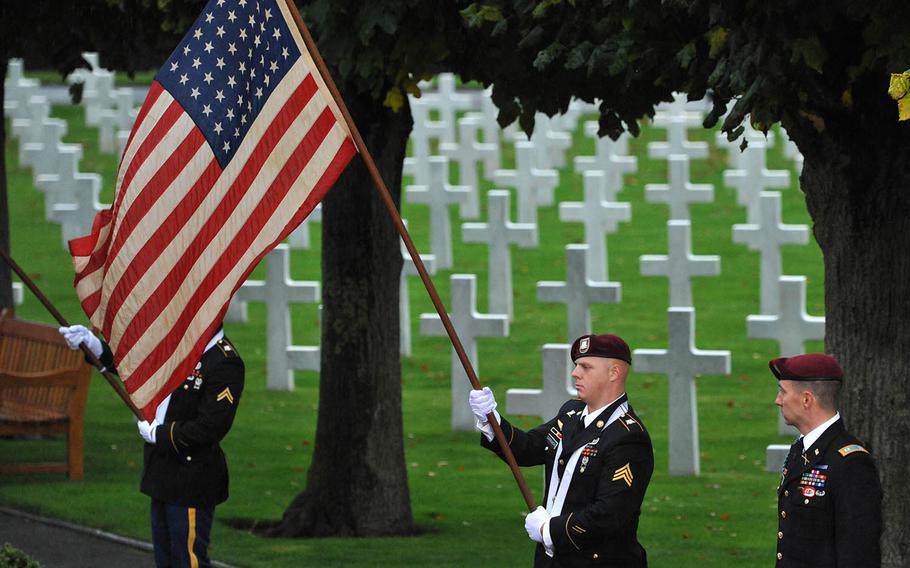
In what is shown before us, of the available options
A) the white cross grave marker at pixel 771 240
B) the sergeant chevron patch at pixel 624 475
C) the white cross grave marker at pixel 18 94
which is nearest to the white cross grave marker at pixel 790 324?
the white cross grave marker at pixel 771 240

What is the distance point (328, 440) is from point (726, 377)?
241 inches

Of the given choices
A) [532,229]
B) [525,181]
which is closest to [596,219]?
[532,229]

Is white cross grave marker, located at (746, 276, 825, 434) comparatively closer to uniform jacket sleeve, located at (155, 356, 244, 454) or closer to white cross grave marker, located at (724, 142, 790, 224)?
uniform jacket sleeve, located at (155, 356, 244, 454)

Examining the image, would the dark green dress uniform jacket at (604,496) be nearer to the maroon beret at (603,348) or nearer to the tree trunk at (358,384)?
the maroon beret at (603,348)

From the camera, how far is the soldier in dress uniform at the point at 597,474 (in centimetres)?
599

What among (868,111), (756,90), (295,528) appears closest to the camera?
(756,90)

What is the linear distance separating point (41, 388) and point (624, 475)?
7.06 meters

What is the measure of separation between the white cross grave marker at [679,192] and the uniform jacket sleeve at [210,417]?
14018mm

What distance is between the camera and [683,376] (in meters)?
12.2

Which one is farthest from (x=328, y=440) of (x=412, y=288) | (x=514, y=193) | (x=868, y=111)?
(x=514, y=193)

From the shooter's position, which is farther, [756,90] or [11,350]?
[11,350]

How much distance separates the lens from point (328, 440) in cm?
1040

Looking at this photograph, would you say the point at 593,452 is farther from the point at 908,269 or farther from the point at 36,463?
the point at 36,463

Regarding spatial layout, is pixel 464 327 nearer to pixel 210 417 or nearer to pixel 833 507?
pixel 210 417
